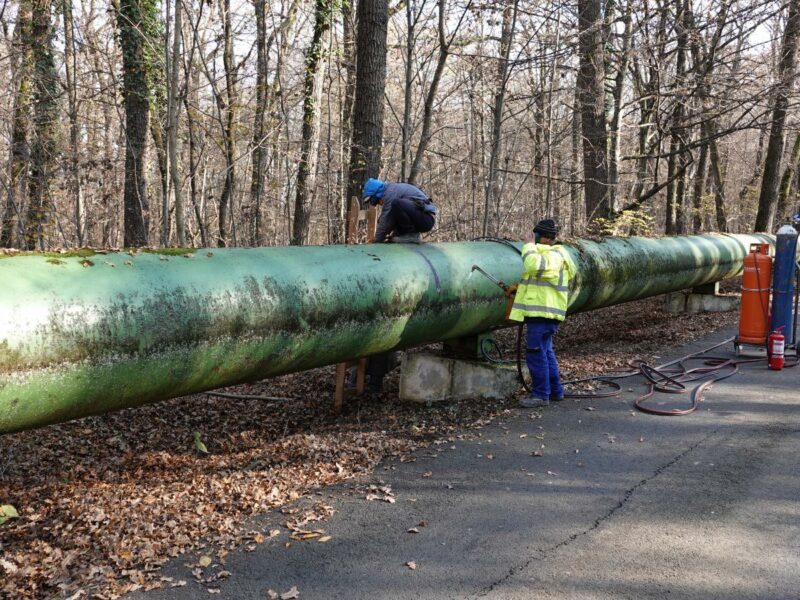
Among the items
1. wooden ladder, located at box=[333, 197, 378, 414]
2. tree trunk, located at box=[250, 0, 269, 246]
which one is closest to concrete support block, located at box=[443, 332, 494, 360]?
wooden ladder, located at box=[333, 197, 378, 414]

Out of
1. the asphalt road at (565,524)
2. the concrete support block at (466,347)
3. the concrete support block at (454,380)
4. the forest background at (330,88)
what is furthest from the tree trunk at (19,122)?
the asphalt road at (565,524)

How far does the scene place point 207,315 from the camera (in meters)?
4.25

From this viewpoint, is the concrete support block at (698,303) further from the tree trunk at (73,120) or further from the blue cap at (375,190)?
the tree trunk at (73,120)

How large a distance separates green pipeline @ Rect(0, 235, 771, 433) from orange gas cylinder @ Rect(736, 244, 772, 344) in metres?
3.59

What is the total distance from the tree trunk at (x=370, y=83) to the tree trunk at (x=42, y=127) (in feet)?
23.1

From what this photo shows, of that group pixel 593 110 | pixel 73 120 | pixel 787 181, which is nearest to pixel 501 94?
pixel 593 110

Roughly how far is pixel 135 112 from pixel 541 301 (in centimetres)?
882

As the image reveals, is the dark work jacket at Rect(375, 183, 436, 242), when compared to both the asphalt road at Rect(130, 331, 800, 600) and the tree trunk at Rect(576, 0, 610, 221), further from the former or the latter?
the tree trunk at Rect(576, 0, 610, 221)

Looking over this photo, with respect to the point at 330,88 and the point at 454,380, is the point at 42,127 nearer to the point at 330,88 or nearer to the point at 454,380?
the point at 330,88

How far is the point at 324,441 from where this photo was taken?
5676 mm

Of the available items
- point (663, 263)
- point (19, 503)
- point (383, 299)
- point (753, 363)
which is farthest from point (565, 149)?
point (19, 503)

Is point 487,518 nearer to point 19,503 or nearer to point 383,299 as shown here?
point 383,299

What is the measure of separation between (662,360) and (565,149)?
72.4 feet

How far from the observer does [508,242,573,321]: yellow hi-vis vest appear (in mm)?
6617
